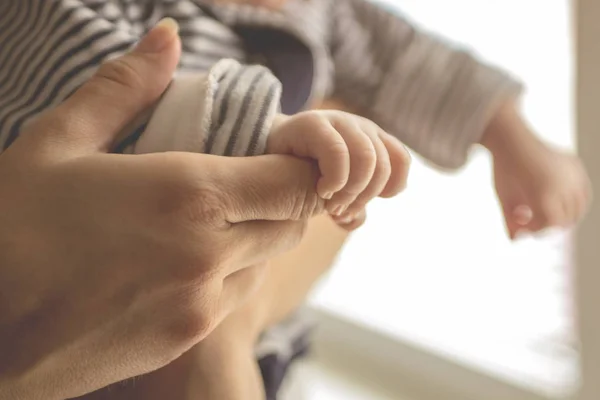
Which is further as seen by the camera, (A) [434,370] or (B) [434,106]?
(A) [434,370]

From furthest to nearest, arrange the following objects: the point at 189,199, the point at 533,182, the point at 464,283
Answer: the point at 464,283 < the point at 533,182 < the point at 189,199

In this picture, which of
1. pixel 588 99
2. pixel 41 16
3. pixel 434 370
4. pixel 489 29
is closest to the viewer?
pixel 41 16

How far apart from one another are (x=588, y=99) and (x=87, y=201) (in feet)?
1.39

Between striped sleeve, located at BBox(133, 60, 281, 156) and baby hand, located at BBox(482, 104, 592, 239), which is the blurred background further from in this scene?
striped sleeve, located at BBox(133, 60, 281, 156)

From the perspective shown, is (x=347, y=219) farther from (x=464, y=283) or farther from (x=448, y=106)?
(x=464, y=283)

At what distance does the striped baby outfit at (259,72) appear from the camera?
36 centimetres

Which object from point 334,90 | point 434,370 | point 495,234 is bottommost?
point 434,370

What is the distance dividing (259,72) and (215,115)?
43 mm

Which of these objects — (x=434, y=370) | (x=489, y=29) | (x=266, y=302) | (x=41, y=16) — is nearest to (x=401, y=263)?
(x=434, y=370)

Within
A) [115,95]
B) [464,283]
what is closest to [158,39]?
[115,95]

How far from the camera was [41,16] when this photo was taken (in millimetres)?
421

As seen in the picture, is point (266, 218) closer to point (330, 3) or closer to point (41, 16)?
point (41, 16)

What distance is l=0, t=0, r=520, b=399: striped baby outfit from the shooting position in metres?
0.36

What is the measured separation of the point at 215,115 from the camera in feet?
1.15
